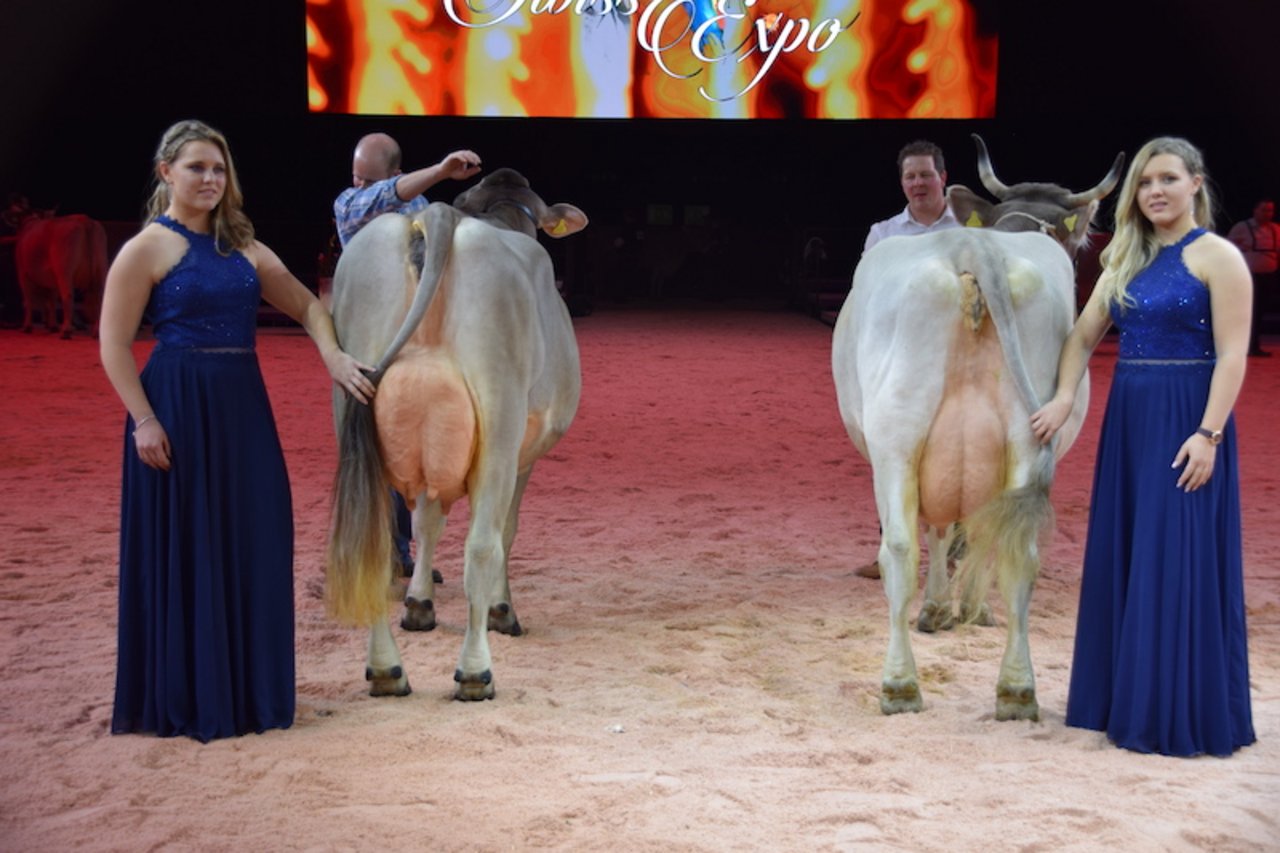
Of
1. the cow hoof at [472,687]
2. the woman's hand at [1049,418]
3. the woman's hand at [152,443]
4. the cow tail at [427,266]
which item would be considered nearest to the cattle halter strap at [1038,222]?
the woman's hand at [1049,418]

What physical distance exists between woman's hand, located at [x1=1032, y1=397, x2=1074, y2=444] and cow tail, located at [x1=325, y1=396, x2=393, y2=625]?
1.89m

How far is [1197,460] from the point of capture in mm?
3553

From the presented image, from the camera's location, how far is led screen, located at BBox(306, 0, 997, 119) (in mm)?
15852

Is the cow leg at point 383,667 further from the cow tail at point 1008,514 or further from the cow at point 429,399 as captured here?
the cow tail at point 1008,514

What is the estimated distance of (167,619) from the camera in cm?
370

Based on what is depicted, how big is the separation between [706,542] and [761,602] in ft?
3.48

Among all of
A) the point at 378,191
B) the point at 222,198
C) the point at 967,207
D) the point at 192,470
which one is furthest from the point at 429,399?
the point at 967,207

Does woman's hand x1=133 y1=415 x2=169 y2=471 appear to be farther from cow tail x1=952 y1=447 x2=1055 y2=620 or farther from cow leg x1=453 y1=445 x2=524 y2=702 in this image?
cow tail x1=952 y1=447 x2=1055 y2=620

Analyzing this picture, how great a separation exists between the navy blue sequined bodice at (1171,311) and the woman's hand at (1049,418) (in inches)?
9.9

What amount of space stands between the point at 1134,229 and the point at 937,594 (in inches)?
70.6

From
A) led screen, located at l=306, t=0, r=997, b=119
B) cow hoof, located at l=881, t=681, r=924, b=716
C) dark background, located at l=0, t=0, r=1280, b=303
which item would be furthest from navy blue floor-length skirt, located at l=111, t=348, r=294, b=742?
dark background, located at l=0, t=0, r=1280, b=303

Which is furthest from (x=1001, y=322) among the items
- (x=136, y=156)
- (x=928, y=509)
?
(x=136, y=156)

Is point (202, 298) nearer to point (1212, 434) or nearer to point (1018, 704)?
point (1018, 704)

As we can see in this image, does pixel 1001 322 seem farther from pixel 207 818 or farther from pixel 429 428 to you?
pixel 207 818
